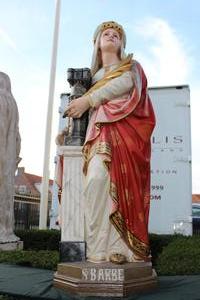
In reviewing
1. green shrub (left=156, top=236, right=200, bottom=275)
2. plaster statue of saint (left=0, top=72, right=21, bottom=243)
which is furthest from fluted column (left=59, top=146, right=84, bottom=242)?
plaster statue of saint (left=0, top=72, right=21, bottom=243)

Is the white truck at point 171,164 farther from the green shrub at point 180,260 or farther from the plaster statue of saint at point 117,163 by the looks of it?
the plaster statue of saint at point 117,163

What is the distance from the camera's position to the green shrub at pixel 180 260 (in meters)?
4.99

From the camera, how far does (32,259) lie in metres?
5.61

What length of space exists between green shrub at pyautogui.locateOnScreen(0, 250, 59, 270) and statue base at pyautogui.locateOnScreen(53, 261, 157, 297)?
1.77 meters

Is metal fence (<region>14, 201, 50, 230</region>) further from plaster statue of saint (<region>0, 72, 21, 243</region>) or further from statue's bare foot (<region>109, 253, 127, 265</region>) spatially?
statue's bare foot (<region>109, 253, 127, 265</region>)

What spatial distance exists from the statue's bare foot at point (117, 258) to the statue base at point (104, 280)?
0.13 ft

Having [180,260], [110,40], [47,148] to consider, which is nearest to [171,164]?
[180,260]

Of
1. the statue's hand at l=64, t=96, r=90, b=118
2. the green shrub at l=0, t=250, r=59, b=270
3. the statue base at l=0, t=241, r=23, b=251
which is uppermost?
the statue's hand at l=64, t=96, r=90, b=118

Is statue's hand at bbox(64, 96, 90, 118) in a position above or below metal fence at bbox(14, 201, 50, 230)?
above

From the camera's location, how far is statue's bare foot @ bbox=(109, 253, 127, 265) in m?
3.66

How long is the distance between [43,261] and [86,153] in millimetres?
2110

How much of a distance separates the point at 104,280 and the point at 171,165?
5.64 metres

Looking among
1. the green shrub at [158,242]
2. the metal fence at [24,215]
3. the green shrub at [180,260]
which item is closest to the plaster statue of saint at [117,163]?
the green shrub at [180,260]

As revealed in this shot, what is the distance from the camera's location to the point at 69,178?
4133 mm
